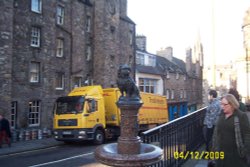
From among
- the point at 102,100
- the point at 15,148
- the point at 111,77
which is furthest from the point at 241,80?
the point at 15,148

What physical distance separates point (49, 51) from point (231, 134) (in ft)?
71.3

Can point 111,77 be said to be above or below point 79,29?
below

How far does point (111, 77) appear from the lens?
3266 centimetres

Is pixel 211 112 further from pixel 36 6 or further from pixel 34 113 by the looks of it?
pixel 36 6

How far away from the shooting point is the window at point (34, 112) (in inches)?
924

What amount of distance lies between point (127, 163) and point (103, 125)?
15883mm

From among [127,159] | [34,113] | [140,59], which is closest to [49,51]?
[34,113]

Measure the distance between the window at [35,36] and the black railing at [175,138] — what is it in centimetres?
1648

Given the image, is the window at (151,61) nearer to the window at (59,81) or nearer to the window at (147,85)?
the window at (147,85)

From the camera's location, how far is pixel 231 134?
16.5 ft

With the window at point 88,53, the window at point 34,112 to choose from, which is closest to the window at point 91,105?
the window at point 34,112

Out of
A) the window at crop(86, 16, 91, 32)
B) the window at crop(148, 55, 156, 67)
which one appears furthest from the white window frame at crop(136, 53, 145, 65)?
the window at crop(86, 16, 91, 32)

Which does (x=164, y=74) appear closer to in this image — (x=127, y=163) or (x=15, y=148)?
(x=15, y=148)

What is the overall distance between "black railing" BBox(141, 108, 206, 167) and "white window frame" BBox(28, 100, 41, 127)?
606 inches
